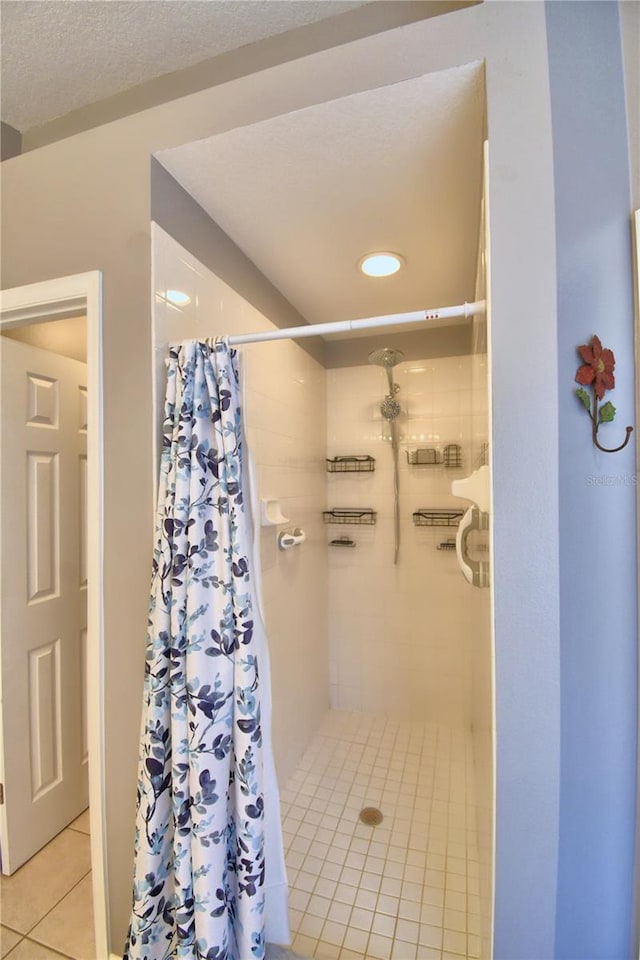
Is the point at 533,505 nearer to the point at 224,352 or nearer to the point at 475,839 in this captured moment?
the point at 224,352

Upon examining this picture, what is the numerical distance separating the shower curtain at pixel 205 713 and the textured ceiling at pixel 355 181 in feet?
2.00

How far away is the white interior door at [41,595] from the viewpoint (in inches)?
61.0

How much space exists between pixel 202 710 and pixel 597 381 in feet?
3.88

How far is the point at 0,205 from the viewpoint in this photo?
1337mm

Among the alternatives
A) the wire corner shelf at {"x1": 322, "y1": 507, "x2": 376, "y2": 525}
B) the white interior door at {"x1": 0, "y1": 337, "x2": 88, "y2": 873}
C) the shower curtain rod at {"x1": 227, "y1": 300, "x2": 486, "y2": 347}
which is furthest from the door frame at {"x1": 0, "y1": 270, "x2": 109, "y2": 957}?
the wire corner shelf at {"x1": 322, "y1": 507, "x2": 376, "y2": 525}

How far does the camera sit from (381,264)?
1746 millimetres

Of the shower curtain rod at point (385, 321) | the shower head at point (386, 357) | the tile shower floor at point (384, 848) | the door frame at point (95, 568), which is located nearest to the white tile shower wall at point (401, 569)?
the tile shower floor at point (384, 848)

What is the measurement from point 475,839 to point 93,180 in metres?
2.69

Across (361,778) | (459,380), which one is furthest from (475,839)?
(459,380)

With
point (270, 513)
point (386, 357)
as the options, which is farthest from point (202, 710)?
point (386, 357)

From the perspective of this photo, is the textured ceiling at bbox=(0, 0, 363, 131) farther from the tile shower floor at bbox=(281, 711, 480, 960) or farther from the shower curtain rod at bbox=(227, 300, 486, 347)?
the tile shower floor at bbox=(281, 711, 480, 960)

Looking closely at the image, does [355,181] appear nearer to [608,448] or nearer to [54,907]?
[608,448]

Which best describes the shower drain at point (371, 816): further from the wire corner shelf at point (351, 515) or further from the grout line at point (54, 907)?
the wire corner shelf at point (351, 515)

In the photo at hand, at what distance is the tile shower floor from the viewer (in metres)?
1.24
